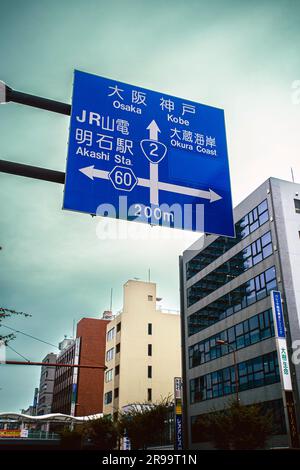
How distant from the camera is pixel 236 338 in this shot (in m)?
43.0

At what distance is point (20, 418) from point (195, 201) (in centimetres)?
7155

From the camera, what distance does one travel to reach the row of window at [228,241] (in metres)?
42.3

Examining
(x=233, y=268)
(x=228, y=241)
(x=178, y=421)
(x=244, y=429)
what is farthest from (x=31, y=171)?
(x=228, y=241)

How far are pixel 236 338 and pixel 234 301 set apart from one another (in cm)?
365

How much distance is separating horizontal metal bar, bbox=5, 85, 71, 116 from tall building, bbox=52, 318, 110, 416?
8092 centimetres

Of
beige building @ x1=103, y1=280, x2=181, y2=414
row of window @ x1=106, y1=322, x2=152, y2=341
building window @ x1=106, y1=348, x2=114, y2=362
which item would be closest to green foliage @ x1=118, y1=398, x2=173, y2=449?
beige building @ x1=103, y1=280, x2=181, y2=414

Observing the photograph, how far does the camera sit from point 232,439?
99.5 feet

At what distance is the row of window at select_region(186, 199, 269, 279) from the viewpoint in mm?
42312

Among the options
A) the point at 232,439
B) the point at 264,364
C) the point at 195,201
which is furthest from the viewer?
the point at 264,364

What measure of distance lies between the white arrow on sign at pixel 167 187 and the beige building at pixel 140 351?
61.7 meters

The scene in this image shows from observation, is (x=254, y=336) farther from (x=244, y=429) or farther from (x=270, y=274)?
(x=244, y=429)

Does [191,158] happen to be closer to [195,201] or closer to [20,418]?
[195,201]
